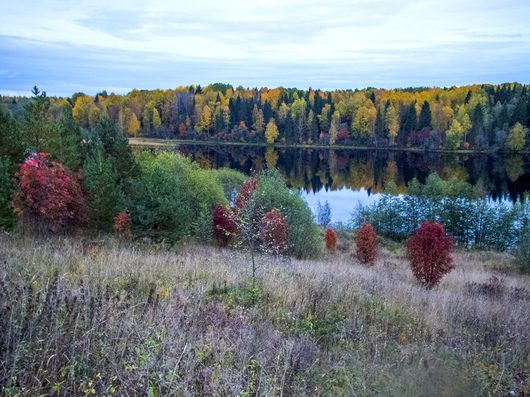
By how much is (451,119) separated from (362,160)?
1355 inches

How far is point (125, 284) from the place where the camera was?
221 inches

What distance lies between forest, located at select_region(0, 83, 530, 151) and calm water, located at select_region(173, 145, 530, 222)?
8.88 metres

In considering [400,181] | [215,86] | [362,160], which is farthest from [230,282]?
[215,86]

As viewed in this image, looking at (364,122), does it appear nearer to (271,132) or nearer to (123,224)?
(271,132)

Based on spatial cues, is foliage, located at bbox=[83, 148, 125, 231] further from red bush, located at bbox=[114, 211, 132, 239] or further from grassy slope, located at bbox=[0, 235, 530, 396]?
grassy slope, located at bbox=[0, 235, 530, 396]

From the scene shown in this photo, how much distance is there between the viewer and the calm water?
66250 mm

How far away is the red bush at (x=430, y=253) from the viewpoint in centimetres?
1364

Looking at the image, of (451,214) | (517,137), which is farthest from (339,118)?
(451,214)

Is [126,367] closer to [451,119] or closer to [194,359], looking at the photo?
[194,359]

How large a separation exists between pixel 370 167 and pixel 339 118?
3873 cm

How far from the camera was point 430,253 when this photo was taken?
536 inches

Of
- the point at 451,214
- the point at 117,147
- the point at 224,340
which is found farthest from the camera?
the point at 451,214

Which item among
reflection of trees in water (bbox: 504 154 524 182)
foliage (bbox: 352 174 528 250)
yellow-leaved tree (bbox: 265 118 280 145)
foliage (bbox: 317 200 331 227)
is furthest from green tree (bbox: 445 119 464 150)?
foliage (bbox: 317 200 331 227)

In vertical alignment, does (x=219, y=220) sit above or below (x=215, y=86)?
below
